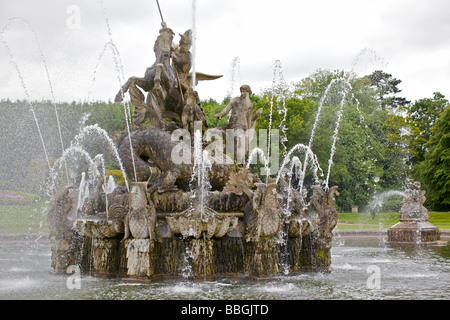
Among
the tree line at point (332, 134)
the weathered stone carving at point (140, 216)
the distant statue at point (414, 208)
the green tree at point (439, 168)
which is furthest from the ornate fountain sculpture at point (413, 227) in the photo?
the green tree at point (439, 168)

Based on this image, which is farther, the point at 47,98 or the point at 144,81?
the point at 47,98

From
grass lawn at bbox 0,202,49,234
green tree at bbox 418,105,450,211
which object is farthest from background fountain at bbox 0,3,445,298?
green tree at bbox 418,105,450,211

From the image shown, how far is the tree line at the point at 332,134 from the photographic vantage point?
36.6 m

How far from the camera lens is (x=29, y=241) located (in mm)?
17203

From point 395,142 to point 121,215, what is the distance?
40.7m

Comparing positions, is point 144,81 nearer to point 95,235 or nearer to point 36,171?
point 95,235

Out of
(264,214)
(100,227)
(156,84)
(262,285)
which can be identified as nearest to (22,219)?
(156,84)

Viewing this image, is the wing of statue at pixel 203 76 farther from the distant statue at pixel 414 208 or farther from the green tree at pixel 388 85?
the green tree at pixel 388 85

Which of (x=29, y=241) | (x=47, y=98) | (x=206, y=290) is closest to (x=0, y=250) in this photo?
(x=29, y=241)

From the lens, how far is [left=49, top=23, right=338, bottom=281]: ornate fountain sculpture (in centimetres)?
885

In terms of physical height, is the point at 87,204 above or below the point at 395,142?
below

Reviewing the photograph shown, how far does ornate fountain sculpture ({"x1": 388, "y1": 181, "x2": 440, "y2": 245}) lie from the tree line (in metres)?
15.3

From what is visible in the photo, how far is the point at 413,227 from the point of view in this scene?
17.6m

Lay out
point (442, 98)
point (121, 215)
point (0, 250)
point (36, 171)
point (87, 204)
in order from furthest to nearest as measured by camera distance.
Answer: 1. point (442, 98)
2. point (36, 171)
3. point (0, 250)
4. point (87, 204)
5. point (121, 215)
